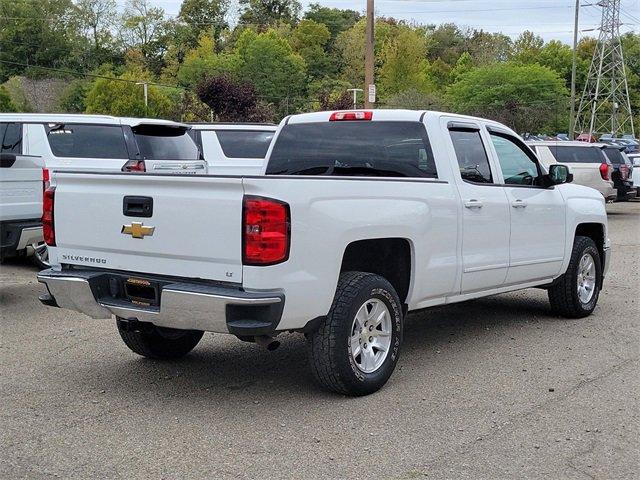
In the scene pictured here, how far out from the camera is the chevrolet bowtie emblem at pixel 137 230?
16.6 ft

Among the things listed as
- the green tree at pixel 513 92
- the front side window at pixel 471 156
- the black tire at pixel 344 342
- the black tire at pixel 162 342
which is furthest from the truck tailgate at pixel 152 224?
the green tree at pixel 513 92

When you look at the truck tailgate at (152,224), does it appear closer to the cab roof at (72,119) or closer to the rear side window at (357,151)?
the rear side window at (357,151)

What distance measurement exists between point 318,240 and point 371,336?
3.03 ft

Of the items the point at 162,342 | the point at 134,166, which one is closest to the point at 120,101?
the point at 134,166

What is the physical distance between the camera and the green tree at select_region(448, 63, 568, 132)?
200 ft

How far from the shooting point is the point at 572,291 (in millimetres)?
7910

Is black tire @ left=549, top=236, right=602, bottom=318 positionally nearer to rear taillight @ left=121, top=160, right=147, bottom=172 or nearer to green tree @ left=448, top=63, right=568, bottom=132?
rear taillight @ left=121, top=160, right=147, bottom=172

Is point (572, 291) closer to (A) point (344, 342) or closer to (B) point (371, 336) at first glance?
(B) point (371, 336)

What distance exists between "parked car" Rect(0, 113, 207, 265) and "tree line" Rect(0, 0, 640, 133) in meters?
31.0

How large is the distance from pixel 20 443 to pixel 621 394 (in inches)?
152

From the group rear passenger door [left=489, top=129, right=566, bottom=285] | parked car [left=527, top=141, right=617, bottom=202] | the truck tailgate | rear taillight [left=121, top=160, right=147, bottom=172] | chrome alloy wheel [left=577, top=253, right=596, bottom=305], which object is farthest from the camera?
parked car [left=527, top=141, right=617, bottom=202]

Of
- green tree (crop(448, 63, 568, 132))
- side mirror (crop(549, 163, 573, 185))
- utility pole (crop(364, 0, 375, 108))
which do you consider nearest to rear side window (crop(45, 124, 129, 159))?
side mirror (crop(549, 163, 573, 185))

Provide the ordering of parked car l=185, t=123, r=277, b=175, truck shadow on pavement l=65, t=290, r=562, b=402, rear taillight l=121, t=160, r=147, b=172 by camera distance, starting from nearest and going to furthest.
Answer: truck shadow on pavement l=65, t=290, r=562, b=402 → rear taillight l=121, t=160, r=147, b=172 → parked car l=185, t=123, r=277, b=175

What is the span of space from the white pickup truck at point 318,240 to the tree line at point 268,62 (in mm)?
36164
